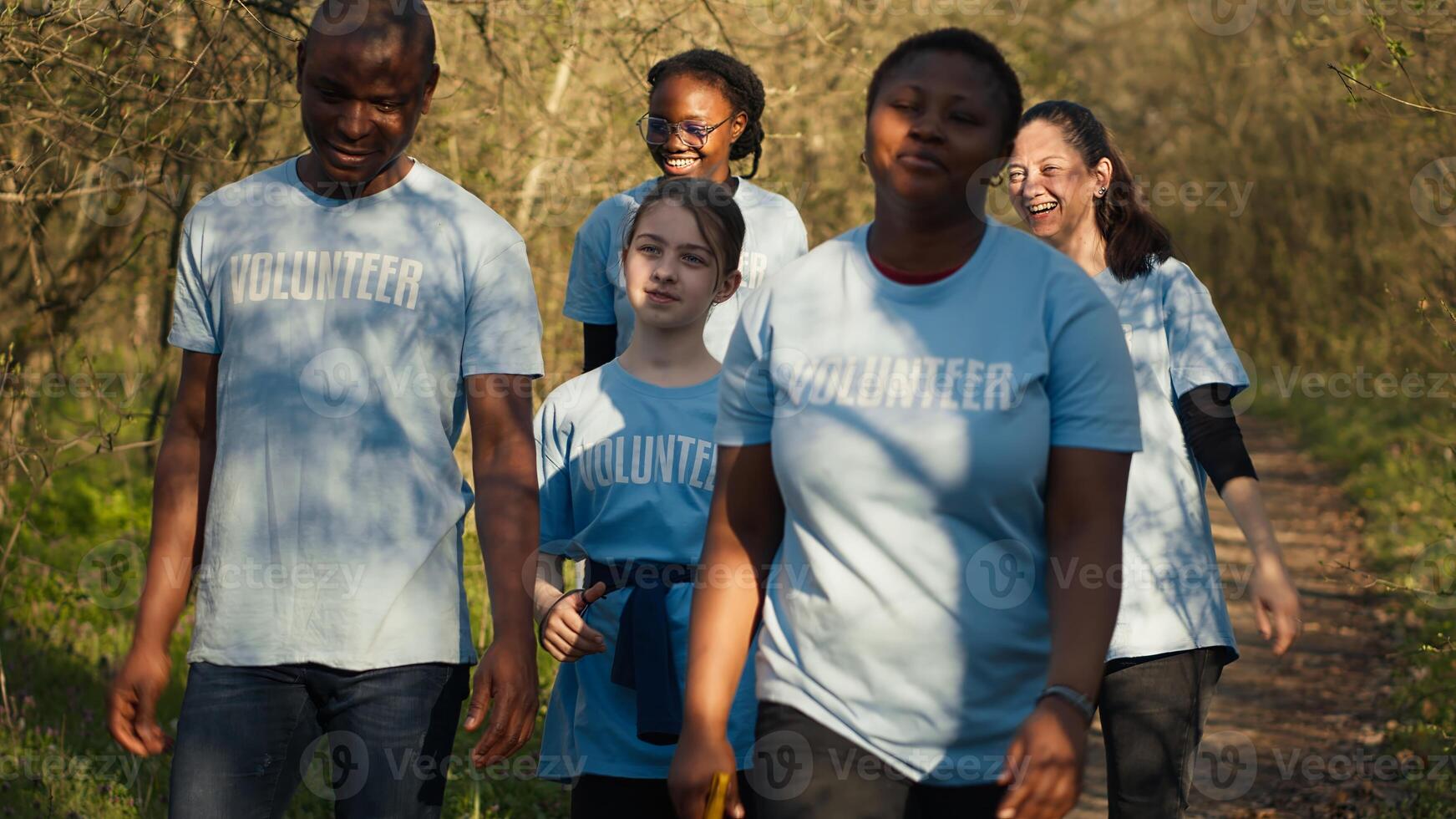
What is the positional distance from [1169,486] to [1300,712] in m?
4.51

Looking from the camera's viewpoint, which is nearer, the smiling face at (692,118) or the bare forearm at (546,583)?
the bare forearm at (546,583)

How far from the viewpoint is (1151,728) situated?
3.82 metres

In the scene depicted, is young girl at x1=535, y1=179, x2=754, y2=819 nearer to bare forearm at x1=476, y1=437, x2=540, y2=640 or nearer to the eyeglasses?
bare forearm at x1=476, y1=437, x2=540, y2=640

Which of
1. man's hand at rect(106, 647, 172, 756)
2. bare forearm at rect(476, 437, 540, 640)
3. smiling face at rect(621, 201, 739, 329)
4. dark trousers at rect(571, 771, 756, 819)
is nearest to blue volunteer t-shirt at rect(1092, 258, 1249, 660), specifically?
smiling face at rect(621, 201, 739, 329)

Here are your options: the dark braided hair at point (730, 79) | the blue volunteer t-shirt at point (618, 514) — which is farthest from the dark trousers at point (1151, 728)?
the dark braided hair at point (730, 79)

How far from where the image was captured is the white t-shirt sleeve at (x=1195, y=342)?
153 inches

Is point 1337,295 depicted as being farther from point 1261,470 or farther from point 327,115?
point 327,115

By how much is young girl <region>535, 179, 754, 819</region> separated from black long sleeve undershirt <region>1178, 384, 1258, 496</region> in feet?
3.69

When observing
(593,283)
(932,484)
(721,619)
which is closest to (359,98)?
(721,619)

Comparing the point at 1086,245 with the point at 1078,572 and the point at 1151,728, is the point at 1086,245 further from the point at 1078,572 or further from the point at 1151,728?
the point at 1078,572

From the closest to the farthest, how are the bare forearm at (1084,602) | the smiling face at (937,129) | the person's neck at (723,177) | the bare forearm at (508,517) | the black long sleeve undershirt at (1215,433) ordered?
the bare forearm at (1084,602) < the smiling face at (937,129) < the bare forearm at (508,517) < the black long sleeve undershirt at (1215,433) < the person's neck at (723,177)

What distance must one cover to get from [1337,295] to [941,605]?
67.0 feet

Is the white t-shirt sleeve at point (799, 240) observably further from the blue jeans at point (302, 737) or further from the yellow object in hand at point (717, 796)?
the yellow object in hand at point (717, 796)

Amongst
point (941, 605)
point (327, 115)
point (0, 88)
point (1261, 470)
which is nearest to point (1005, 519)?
point (941, 605)
